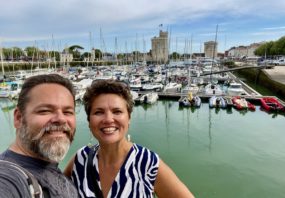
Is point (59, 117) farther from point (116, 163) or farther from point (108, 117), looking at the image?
→ point (116, 163)

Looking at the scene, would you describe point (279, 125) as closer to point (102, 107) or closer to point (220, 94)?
point (220, 94)

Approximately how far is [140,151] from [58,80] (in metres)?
0.75

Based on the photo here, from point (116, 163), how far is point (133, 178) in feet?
0.54

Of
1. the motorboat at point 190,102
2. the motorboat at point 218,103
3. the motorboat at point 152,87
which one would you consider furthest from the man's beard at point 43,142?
the motorboat at point 152,87

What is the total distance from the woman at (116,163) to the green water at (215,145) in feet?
25.6

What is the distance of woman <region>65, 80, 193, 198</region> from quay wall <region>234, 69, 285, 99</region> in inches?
1117

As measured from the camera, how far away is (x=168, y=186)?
1642 millimetres

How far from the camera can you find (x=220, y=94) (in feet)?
84.6

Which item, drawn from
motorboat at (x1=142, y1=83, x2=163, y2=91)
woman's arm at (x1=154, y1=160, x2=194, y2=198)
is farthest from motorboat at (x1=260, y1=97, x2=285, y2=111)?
woman's arm at (x1=154, y1=160, x2=194, y2=198)

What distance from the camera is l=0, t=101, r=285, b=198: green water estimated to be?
9531 mm

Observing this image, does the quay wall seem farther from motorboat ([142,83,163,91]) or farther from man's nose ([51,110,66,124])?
man's nose ([51,110,66,124])

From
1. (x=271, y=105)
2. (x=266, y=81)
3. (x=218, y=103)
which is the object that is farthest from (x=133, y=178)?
(x=266, y=81)

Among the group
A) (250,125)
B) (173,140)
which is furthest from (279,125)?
(173,140)

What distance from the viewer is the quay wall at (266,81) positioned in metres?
27.7
